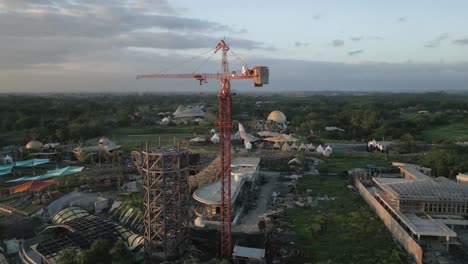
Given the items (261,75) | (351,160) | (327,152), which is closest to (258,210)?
(261,75)

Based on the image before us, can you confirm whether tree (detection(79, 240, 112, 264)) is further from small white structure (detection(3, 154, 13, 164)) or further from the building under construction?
small white structure (detection(3, 154, 13, 164))

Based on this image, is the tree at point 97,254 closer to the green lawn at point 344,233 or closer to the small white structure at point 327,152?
the green lawn at point 344,233

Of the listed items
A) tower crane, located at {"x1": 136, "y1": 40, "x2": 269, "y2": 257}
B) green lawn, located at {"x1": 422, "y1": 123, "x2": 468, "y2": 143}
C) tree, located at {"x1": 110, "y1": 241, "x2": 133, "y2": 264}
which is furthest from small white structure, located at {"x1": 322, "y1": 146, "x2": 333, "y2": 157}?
tree, located at {"x1": 110, "y1": 241, "x2": 133, "y2": 264}

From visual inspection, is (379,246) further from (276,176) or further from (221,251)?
(276,176)

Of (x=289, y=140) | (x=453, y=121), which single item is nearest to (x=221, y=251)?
(x=289, y=140)

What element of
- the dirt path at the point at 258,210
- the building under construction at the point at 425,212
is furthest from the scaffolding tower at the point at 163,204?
the building under construction at the point at 425,212

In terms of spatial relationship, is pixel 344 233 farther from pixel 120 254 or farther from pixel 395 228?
pixel 120 254
